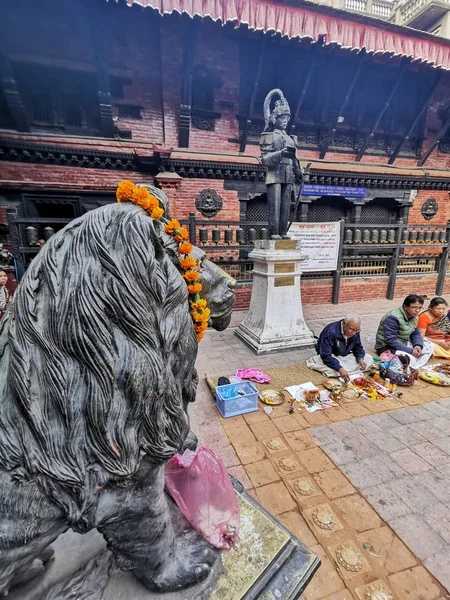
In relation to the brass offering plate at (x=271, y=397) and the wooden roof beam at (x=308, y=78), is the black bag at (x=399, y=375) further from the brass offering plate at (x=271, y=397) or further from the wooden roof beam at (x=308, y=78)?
the wooden roof beam at (x=308, y=78)

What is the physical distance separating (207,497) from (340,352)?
9.77ft

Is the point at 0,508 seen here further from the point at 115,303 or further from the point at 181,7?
the point at 181,7

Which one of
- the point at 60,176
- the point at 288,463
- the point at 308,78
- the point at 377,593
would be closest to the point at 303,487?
the point at 288,463

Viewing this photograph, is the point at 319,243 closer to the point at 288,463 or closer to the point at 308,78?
the point at 308,78

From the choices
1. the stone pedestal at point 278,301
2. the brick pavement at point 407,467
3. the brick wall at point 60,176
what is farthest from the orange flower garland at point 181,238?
the brick wall at point 60,176

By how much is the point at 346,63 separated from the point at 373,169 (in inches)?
122

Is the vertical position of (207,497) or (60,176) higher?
(60,176)

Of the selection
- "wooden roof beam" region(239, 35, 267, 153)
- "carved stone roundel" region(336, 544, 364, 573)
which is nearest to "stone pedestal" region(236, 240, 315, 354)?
"carved stone roundel" region(336, 544, 364, 573)

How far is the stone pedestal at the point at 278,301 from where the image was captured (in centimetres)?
488

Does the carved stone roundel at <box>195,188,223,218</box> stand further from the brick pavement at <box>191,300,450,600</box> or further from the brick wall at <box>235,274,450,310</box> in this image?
the brick pavement at <box>191,300,450,600</box>

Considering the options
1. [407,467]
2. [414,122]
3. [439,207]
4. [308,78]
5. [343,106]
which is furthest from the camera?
[439,207]

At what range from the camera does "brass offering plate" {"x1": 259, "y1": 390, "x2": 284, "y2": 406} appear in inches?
132

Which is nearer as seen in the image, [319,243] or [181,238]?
[181,238]

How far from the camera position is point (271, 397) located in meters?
3.41
